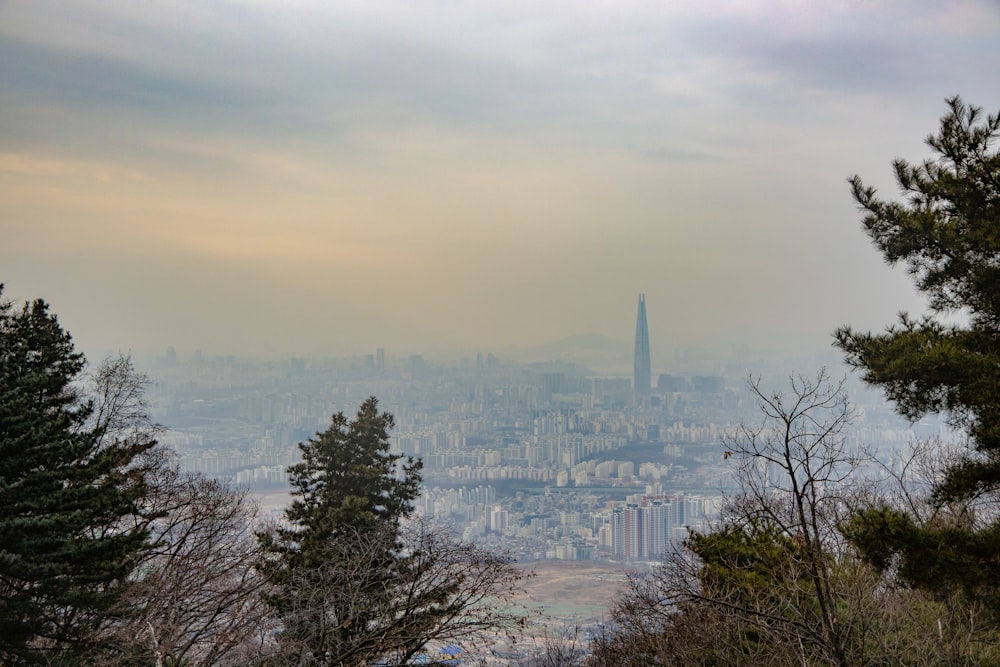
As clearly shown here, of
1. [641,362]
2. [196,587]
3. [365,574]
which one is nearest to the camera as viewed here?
[196,587]

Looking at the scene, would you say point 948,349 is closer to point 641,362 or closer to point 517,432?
point 517,432

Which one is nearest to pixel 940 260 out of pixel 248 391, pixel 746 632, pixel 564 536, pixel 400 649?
pixel 746 632

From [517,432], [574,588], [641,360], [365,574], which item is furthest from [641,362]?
[365,574]

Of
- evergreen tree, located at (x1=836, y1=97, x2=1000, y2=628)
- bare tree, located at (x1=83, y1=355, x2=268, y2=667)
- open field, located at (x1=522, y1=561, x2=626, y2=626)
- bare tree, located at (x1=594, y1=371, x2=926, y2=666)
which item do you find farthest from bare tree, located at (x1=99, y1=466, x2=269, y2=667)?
open field, located at (x1=522, y1=561, x2=626, y2=626)

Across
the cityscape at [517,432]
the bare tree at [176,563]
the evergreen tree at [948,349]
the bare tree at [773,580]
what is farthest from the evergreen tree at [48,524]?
the cityscape at [517,432]

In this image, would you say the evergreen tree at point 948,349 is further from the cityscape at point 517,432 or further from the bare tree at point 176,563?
the cityscape at point 517,432

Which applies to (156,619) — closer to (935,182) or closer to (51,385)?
(51,385)

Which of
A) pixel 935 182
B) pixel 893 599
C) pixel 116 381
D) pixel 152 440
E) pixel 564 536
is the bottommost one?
pixel 564 536
